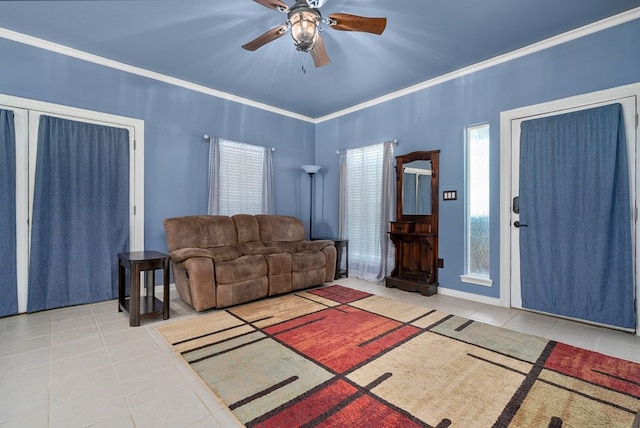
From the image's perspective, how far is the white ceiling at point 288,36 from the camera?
255 centimetres

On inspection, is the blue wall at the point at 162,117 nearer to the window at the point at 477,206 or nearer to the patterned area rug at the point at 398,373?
the patterned area rug at the point at 398,373

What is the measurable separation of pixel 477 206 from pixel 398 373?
2.50 meters

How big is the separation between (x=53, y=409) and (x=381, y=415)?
5.86 feet

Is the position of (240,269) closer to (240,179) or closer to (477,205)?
(240,179)

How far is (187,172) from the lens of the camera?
419 centimetres

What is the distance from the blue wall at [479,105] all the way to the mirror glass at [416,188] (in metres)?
0.20

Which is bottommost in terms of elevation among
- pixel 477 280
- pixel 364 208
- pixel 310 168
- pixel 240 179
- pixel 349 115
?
pixel 477 280

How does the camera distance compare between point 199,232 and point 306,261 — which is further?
point 306,261

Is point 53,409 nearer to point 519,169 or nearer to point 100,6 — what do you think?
point 100,6

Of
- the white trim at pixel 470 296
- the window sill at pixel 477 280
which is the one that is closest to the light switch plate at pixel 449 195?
the window sill at pixel 477 280

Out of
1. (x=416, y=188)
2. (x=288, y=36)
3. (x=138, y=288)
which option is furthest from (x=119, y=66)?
(x=416, y=188)

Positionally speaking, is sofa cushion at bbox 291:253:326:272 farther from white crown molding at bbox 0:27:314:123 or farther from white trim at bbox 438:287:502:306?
white crown molding at bbox 0:27:314:123

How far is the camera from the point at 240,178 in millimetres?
4656

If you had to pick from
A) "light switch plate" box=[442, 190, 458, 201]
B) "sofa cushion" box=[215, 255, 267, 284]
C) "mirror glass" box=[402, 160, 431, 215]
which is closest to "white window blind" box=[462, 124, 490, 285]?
"light switch plate" box=[442, 190, 458, 201]
